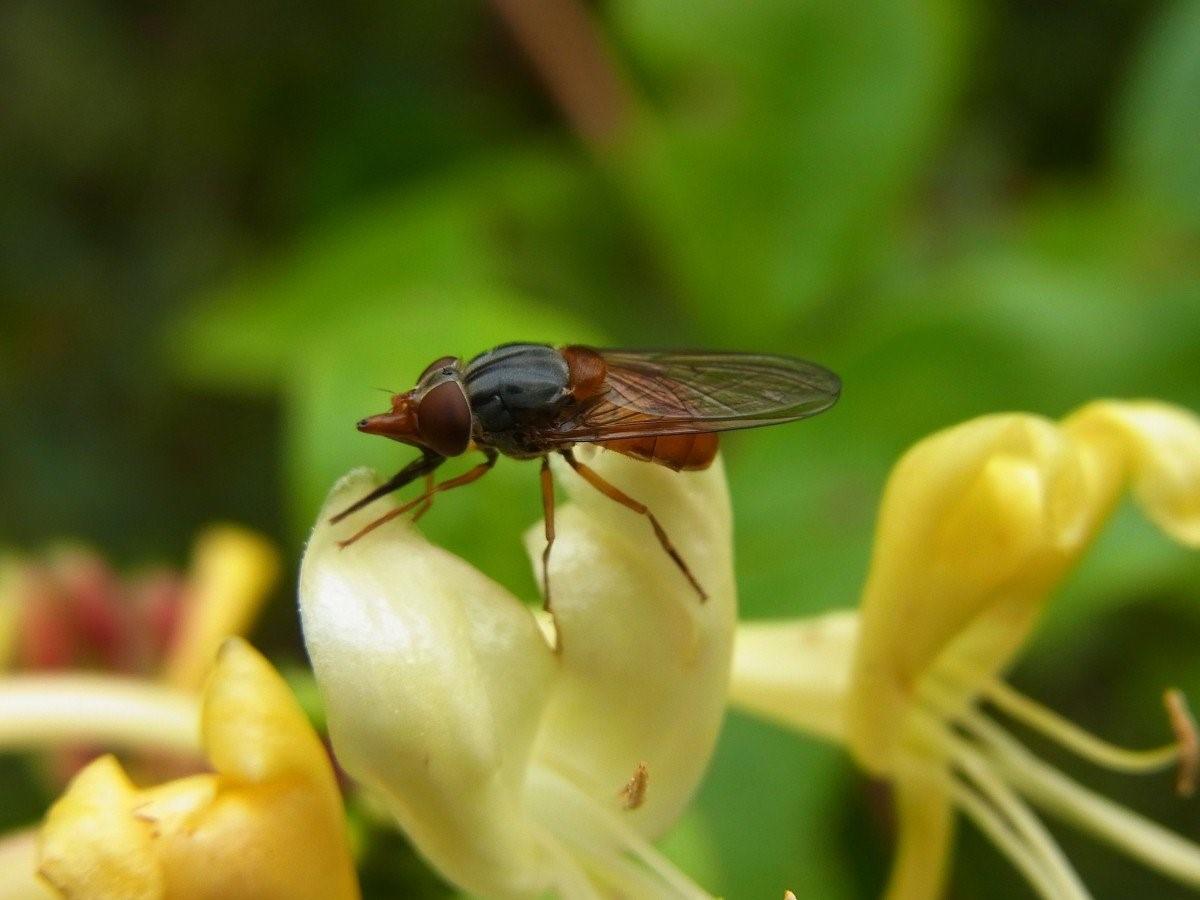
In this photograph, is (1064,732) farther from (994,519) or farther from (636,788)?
(636,788)

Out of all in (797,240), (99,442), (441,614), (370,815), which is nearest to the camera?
(441,614)

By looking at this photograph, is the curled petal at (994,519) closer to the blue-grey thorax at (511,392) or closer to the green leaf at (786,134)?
the blue-grey thorax at (511,392)

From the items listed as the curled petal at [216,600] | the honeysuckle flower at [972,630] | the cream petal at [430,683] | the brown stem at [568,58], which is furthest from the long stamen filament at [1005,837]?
the brown stem at [568,58]

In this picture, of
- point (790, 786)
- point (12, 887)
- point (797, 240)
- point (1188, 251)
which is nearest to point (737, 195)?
point (797, 240)

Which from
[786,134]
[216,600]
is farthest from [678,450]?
[786,134]

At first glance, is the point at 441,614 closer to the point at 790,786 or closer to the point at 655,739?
the point at 655,739

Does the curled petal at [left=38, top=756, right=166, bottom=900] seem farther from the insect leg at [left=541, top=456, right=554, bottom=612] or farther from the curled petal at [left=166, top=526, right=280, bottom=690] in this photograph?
the curled petal at [left=166, top=526, right=280, bottom=690]

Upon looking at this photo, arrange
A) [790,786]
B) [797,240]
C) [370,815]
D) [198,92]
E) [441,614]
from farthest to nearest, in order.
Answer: [198,92]
[797,240]
[790,786]
[370,815]
[441,614]

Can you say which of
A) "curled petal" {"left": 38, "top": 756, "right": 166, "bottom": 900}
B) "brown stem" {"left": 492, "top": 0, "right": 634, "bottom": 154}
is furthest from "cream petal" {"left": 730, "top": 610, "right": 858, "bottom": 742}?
"brown stem" {"left": 492, "top": 0, "right": 634, "bottom": 154}
